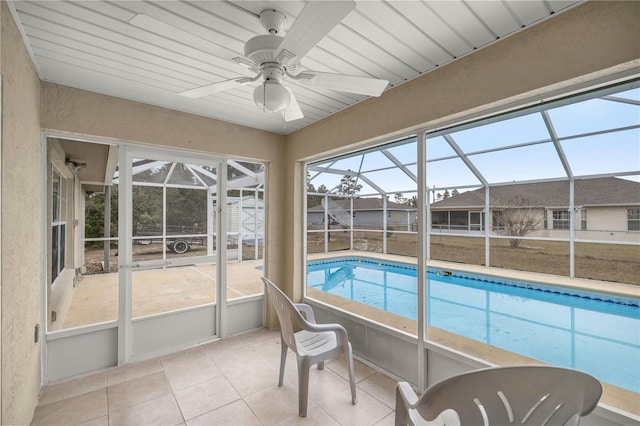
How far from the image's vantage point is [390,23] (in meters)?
1.47

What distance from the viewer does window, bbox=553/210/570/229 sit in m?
3.39

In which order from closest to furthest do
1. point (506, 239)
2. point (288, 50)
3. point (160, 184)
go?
point (288, 50), point (160, 184), point (506, 239)

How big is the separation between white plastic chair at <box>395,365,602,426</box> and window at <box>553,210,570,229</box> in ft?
10.8

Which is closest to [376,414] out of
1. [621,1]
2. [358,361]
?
[358,361]

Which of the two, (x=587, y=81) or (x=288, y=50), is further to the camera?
(x=587, y=81)

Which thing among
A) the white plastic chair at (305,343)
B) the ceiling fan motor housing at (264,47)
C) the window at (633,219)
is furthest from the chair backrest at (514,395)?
the window at (633,219)

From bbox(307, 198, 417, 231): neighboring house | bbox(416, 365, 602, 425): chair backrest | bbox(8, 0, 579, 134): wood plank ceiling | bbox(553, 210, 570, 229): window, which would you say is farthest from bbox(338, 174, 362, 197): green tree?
bbox(416, 365, 602, 425): chair backrest

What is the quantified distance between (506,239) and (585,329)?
151 centimetres

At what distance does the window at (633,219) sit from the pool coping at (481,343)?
1.28 meters

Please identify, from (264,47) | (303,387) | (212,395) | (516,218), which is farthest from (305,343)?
(516,218)

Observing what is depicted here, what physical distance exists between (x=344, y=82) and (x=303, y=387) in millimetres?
1990

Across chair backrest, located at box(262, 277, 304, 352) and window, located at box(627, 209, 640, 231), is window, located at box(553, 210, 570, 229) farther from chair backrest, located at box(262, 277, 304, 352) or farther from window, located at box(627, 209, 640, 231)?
chair backrest, located at box(262, 277, 304, 352)

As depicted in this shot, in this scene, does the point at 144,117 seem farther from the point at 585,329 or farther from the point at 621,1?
the point at 585,329

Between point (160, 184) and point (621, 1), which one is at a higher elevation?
point (621, 1)
